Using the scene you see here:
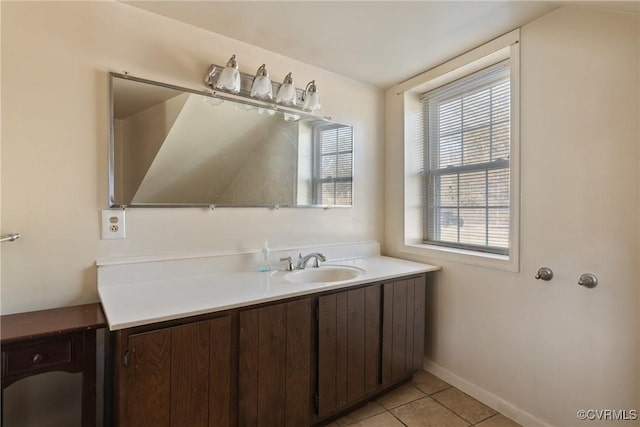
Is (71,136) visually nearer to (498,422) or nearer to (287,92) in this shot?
(287,92)

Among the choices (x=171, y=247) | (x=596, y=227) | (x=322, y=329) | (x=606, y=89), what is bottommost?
(x=322, y=329)

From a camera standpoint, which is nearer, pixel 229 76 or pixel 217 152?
pixel 229 76

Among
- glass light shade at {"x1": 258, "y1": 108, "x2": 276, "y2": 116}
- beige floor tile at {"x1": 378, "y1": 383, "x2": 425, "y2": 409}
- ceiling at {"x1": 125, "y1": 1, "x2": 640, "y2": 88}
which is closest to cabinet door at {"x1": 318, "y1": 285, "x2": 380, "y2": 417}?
beige floor tile at {"x1": 378, "y1": 383, "x2": 425, "y2": 409}

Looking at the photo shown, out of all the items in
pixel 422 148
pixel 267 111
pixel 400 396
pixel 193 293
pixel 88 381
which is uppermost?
pixel 267 111

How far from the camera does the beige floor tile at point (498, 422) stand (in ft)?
5.55

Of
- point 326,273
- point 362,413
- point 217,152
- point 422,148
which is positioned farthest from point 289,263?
point 422,148

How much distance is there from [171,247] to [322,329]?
3.10 feet

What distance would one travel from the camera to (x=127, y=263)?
4.99 ft

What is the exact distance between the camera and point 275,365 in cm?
142

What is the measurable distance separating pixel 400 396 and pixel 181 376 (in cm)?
143

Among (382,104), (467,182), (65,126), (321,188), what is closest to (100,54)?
(65,126)

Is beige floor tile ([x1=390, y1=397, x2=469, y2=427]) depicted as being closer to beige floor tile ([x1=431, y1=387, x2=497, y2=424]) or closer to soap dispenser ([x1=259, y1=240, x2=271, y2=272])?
beige floor tile ([x1=431, y1=387, x2=497, y2=424])

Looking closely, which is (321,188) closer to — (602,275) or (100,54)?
(100,54)

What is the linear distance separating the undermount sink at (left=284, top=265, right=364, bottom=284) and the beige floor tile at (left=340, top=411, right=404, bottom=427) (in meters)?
0.81
